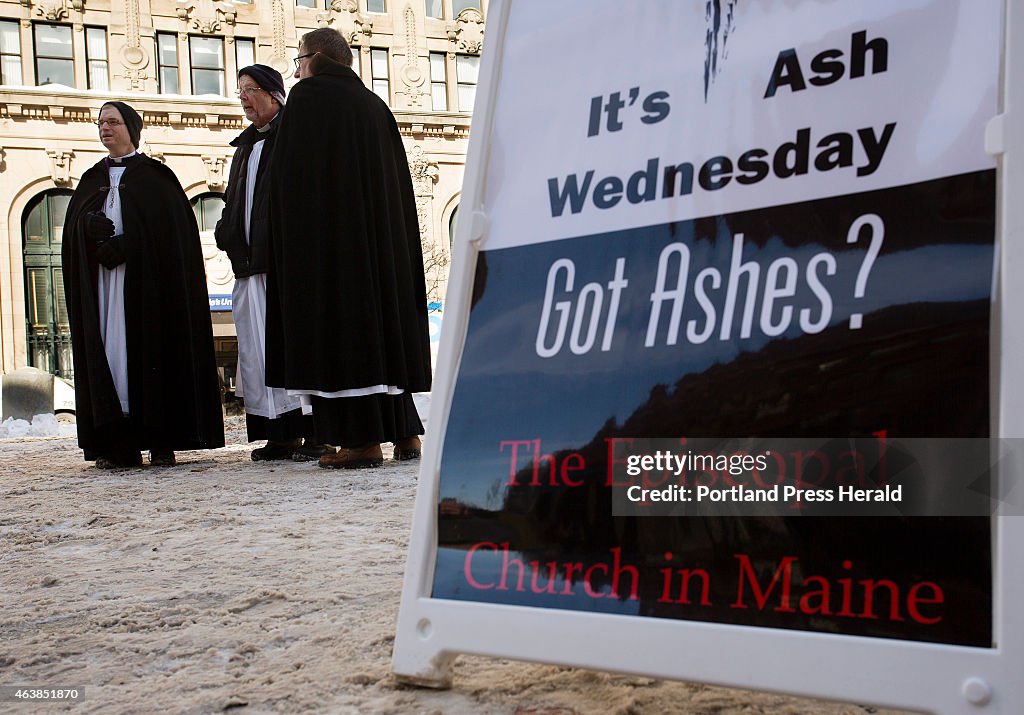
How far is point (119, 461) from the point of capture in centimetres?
545

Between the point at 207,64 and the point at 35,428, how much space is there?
13667 mm

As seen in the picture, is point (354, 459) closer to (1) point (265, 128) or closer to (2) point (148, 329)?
(2) point (148, 329)

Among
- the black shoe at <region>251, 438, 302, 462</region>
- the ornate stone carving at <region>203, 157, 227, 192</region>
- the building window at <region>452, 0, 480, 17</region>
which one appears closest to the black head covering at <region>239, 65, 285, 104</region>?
the black shoe at <region>251, 438, 302, 462</region>

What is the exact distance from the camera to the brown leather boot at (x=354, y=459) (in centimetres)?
471

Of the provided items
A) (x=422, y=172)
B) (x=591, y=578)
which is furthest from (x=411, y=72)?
(x=591, y=578)

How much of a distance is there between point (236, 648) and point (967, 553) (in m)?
1.28

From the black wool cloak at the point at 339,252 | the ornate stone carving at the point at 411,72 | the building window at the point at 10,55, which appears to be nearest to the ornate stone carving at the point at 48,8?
the building window at the point at 10,55

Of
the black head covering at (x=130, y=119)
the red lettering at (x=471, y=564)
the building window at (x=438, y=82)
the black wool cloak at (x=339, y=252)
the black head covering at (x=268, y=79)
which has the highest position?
the building window at (x=438, y=82)

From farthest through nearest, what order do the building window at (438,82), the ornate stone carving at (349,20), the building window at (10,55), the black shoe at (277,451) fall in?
the building window at (438,82), the ornate stone carving at (349,20), the building window at (10,55), the black shoe at (277,451)

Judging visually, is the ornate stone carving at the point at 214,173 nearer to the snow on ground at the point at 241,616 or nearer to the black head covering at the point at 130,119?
the black head covering at the point at 130,119

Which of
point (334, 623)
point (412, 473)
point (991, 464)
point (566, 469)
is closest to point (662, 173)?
point (566, 469)

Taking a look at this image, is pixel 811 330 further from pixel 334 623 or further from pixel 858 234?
pixel 334 623

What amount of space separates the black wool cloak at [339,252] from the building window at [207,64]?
1836 centimetres

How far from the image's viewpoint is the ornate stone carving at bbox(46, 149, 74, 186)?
20156 millimetres
